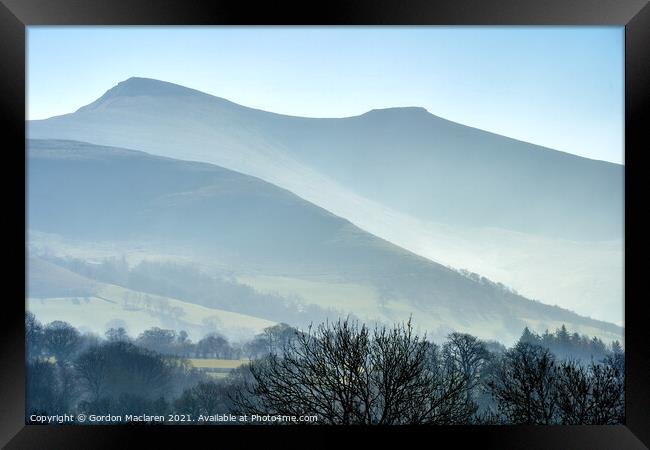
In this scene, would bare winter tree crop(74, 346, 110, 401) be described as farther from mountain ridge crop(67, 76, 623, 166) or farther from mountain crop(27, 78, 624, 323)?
mountain ridge crop(67, 76, 623, 166)

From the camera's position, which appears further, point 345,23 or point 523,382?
point 523,382

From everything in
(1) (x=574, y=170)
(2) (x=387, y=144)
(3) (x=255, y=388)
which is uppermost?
(2) (x=387, y=144)

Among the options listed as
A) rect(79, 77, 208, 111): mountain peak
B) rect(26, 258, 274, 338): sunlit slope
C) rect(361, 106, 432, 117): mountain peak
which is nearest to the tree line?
rect(26, 258, 274, 338): sunlit slope

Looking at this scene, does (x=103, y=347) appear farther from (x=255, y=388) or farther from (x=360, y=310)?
(x=360, y=310)

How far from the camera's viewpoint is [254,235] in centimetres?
1131

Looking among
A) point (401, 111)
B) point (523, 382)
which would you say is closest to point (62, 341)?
point (401, 111)

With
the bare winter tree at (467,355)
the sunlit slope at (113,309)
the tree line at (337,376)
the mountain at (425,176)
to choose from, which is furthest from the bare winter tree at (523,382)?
the sunlit slope at (113,309)

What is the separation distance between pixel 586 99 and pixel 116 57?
17.7 feet

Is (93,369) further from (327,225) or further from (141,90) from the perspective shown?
(141,90)

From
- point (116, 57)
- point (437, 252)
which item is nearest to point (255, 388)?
point (437, 252)

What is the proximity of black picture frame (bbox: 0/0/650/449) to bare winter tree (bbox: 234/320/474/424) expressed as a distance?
18.4 ft

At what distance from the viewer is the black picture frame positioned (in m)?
3.07

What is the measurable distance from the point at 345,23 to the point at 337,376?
6774 millimetres

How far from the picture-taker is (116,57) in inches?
325
